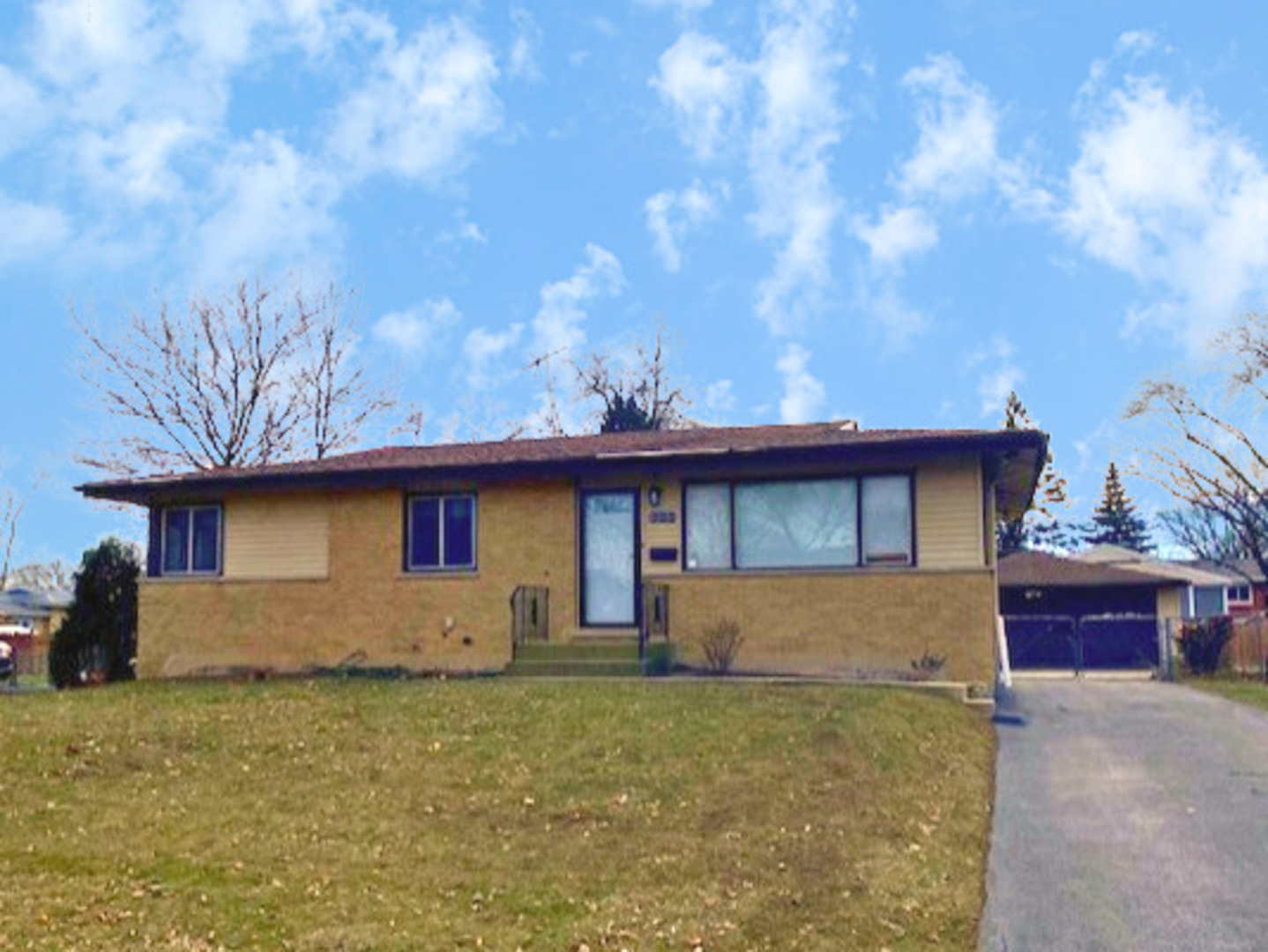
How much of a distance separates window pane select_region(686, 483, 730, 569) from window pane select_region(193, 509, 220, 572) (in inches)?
292

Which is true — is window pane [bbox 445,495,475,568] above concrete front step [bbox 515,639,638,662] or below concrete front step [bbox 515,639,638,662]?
Result: above

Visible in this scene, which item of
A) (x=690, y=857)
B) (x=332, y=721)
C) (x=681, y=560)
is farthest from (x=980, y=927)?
A: (x=681, y=560)

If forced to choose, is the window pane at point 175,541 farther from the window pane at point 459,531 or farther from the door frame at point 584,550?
the door frame at point 584,550

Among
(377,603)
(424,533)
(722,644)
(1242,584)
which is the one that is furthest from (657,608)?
(1242,584)

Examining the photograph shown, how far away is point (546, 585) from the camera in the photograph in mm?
18344

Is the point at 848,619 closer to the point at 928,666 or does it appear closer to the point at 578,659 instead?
the point at 928,666

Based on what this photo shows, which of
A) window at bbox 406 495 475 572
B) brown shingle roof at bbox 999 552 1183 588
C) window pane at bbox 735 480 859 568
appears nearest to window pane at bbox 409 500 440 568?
window at bbox 406 495 475 572

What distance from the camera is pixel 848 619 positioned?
16812mm

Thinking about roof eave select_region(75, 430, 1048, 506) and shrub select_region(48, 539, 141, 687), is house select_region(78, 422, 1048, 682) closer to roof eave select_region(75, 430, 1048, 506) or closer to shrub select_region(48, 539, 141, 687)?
roof eave select_region(75, 430, 1048, 506)

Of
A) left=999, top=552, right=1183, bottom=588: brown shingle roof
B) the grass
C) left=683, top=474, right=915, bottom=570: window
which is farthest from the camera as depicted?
left=999, top=552, right=1183, bottom=588: brown shingle roof

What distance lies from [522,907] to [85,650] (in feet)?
51.8

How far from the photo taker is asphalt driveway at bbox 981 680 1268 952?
7.15m

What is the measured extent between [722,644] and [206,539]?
830 centimetres

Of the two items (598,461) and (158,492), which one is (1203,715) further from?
(158,492)
